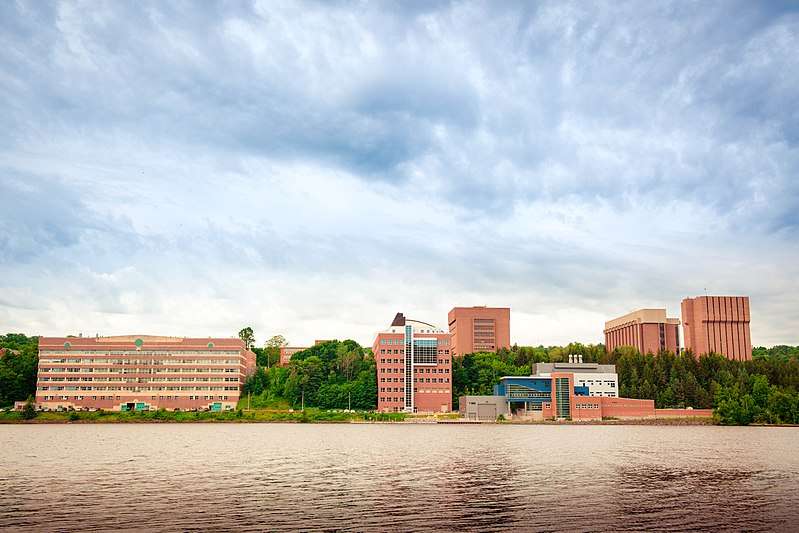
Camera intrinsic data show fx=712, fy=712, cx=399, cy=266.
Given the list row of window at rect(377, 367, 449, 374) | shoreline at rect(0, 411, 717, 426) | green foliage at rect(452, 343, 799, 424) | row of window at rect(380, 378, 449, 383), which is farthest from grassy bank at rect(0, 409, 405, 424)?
green foliage at rect(452, 343, 799, 424)

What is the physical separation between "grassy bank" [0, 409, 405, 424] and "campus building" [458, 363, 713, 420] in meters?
23.5

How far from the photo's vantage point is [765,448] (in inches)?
3728

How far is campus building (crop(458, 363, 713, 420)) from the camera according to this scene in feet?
571

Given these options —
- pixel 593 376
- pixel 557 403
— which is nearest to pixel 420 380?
pixel 557 403

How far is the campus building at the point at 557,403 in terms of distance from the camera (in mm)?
174125

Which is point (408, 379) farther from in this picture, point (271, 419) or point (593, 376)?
point (593, 376)

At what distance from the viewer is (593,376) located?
183m

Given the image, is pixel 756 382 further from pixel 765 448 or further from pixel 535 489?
pixel 535 489

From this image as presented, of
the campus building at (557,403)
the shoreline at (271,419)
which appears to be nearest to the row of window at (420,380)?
the campus building at (557,403)

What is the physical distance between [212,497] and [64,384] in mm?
173407

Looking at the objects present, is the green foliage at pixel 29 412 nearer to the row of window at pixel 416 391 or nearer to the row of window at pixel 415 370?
the row of window at pixel 416 391

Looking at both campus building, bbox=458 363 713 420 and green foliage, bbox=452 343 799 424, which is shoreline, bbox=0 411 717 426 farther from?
green foliage, bbox=452 343 799 424

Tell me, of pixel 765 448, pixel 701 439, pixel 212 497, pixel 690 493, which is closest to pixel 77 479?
pixel 212 497

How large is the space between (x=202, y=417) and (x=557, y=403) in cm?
8967
